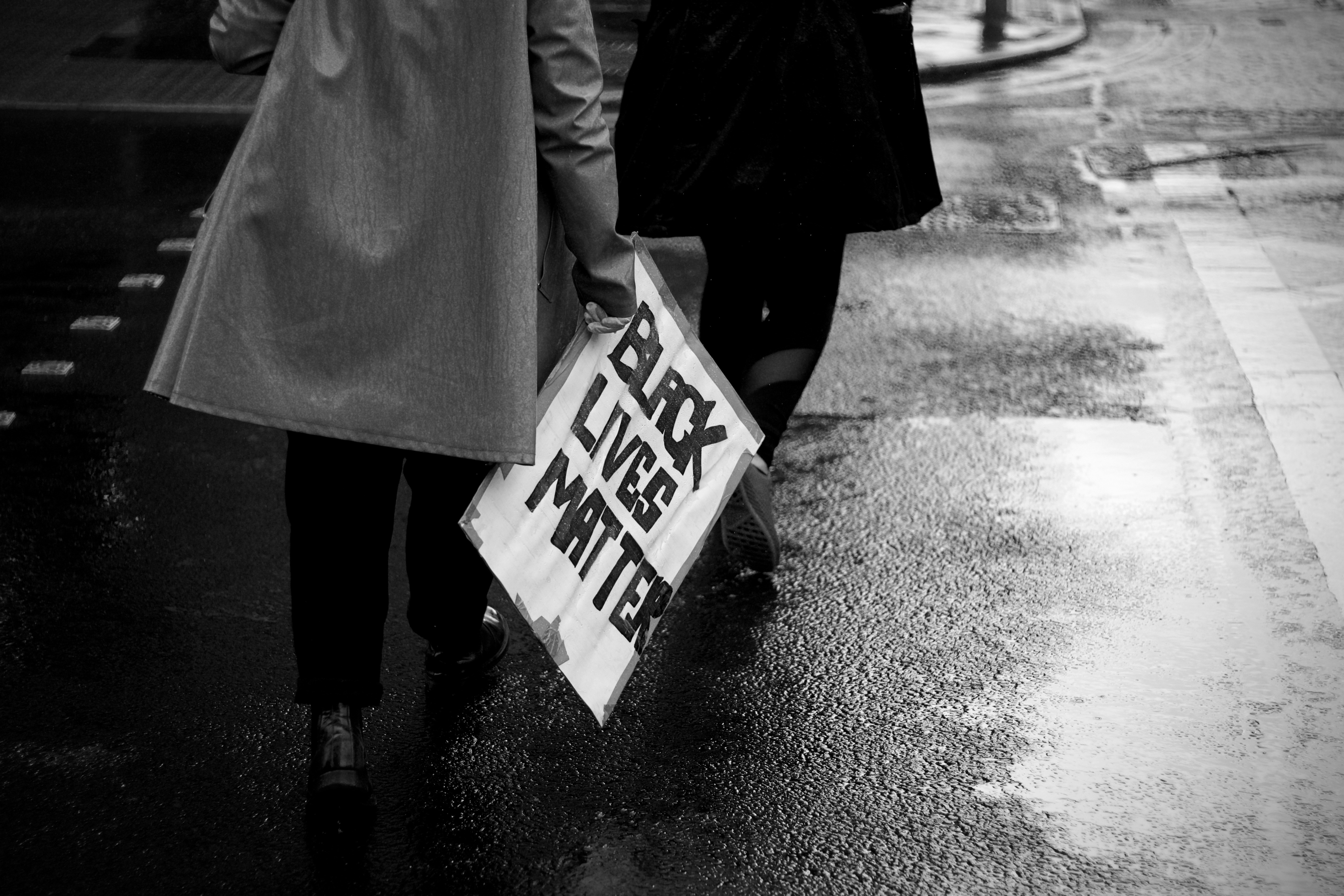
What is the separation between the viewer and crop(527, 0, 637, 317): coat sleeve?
279cm

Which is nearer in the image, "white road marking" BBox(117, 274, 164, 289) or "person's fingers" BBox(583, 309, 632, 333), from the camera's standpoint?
"person's fingers" BBox(583, 309, 632, 333)

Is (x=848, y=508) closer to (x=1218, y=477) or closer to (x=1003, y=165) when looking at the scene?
(x=1218, y=477)

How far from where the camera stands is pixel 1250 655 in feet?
12.5

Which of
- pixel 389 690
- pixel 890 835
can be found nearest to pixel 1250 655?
pixel 890 835

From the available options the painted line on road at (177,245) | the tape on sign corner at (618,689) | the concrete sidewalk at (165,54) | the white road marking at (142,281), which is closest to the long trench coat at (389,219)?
the tape on sign corner at (618,689)

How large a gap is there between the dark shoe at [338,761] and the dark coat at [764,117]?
4.61 feet

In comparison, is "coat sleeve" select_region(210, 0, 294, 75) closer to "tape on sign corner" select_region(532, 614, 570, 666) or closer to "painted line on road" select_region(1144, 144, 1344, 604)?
"tape on sign corner" select_region(532, 614, 570, 666)

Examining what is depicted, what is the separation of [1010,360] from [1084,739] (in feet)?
8.23

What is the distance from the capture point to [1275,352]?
5746mm

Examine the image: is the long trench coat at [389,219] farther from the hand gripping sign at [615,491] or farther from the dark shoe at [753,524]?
the dark shoe at [753,524]

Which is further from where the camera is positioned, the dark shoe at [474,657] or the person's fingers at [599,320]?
the dark shoe at [474,657]

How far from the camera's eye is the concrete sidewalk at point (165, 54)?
963 centimetres

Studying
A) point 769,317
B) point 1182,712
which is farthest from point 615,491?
point 1182,712

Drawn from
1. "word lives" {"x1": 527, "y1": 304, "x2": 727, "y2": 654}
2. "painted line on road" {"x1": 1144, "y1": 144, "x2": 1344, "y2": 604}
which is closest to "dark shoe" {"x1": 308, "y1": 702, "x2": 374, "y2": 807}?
"word lives" {"x1": 527, "y1": 304, "x2": 727, "y2": 654}
